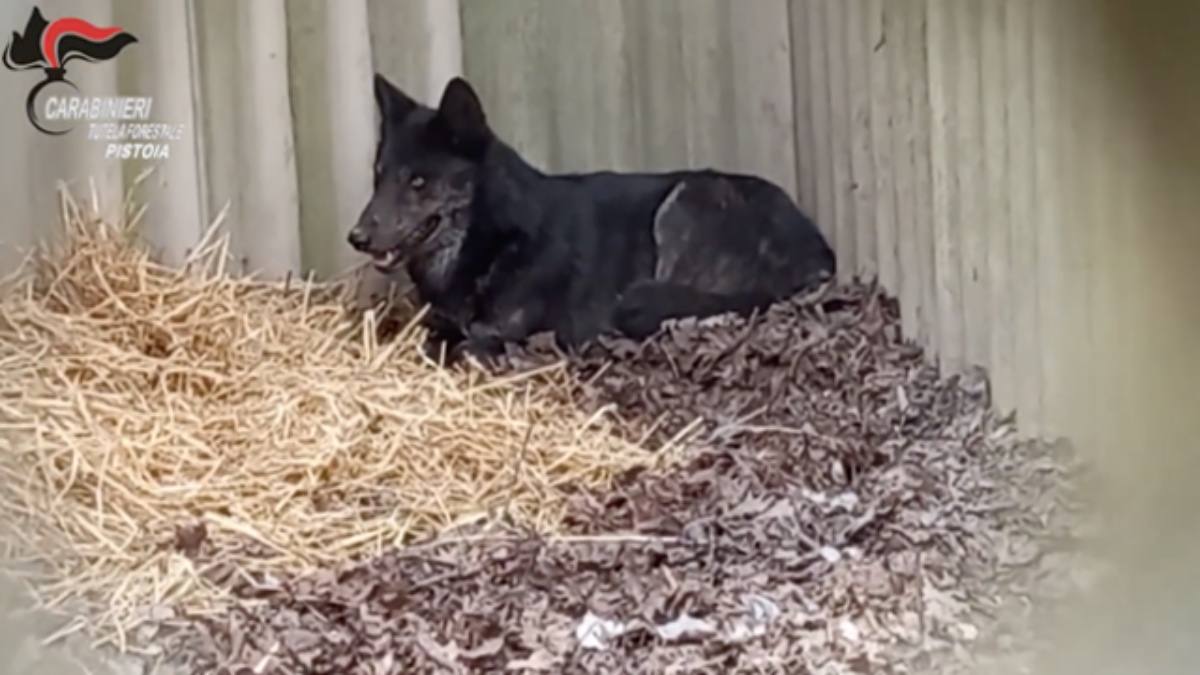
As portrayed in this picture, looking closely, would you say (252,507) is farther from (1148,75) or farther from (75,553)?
(1148,75)

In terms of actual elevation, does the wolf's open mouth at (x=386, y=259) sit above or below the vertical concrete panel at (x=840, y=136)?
below

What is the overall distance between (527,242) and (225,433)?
36.8 inches

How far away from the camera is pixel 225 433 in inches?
89.0

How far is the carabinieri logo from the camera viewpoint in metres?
1.87

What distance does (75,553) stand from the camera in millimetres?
1735

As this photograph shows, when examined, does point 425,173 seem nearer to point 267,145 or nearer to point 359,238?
point 359,238

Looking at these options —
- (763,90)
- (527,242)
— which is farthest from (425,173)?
(763,90)

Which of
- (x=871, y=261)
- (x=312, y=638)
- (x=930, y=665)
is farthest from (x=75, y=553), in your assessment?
(x=871, y=261)

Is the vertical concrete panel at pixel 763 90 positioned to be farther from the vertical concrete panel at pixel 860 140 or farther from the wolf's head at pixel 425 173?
the wolf's head at pixel 425 173

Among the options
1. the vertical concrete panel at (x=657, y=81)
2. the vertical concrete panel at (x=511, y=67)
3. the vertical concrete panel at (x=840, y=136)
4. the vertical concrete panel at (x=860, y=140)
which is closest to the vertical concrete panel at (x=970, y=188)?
the vertical concrete panel at (x=860, y=140)

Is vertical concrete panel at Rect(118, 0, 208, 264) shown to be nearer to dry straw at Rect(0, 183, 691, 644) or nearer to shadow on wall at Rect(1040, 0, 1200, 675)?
dry straw at Rect(0, 183, 691, 644)

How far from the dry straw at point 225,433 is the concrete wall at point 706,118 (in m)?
0.13

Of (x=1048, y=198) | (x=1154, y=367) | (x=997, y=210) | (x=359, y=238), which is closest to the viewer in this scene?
(x=1154, y=367)

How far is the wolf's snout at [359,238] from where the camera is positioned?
2797 millimetres
